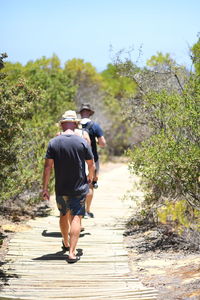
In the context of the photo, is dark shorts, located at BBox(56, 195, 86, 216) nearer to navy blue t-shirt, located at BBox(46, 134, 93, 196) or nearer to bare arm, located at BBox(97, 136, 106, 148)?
navy blue t-shirt, located at BBox(46, 134, 93, 196)

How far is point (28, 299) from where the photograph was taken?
19.3ft

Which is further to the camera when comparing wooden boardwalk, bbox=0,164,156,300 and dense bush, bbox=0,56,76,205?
dense bush, bbox=0,56,76,205

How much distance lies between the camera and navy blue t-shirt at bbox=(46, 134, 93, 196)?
24.1 feet

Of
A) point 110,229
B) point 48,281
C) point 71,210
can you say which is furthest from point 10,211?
point 48,281

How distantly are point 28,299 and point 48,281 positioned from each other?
2.10 feet

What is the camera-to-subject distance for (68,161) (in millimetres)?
7352

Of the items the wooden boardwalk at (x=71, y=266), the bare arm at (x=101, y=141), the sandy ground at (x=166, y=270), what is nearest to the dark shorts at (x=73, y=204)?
the wooden boardwalk at (x=71, y=266)

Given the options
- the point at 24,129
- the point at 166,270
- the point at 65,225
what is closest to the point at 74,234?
the point at 65,225

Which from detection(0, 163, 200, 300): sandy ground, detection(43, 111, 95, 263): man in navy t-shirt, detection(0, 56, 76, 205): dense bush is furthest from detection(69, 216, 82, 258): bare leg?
detection(0, 56, 76, 205): dense bush

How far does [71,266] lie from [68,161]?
135cm

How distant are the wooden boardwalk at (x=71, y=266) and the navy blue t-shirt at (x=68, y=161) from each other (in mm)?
957

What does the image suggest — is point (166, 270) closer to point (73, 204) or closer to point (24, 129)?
point (73, 204)

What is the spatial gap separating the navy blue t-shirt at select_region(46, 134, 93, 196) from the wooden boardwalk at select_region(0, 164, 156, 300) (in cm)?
96

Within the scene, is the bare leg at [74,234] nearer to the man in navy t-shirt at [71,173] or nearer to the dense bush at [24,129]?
the man in navy t-shirt at [71,173]
